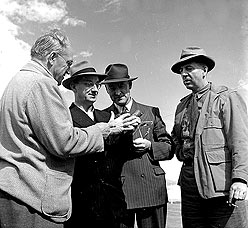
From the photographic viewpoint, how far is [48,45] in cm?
275

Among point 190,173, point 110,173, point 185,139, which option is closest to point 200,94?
point 185,139

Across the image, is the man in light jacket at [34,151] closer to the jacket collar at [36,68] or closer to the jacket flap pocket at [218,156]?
the jacket collar at [36,68]

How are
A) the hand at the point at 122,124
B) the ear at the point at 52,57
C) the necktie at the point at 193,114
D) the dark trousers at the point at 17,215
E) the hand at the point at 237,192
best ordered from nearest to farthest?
the dark trousers at the point at 17,215, the ear at the point at 52,57, the hand at the point at 122,124, the hand at the point at 237,192, the necktie at the point at 193,114

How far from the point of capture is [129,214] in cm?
366

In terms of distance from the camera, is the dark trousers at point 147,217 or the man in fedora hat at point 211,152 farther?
the dark trousers at point 147,217

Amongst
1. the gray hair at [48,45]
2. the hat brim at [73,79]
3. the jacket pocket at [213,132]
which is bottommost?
the jacket pocket at [213,132]

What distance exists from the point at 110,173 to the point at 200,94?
4.17ft

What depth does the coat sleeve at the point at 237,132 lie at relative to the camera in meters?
3.28

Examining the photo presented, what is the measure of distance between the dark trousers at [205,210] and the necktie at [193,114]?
394 mm

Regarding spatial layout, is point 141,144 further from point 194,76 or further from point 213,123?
point 194,76

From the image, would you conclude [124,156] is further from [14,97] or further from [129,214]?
[14,97]

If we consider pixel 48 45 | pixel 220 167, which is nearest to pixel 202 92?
pixel 220 167

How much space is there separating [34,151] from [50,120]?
0.25 m

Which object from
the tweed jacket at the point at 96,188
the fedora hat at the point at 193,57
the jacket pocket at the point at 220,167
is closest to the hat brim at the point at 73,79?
the tweed jacket at the point at 96,188
